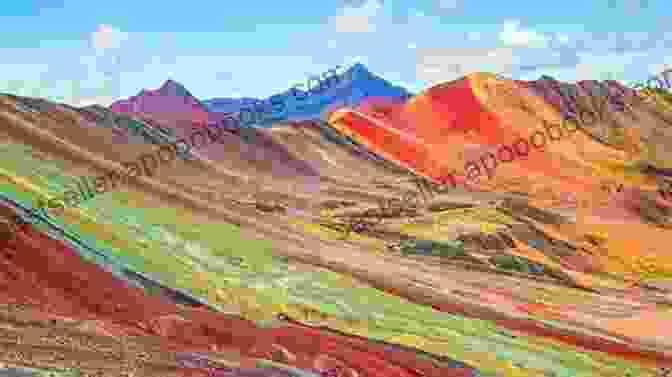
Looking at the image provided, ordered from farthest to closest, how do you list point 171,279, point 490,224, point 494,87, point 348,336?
1. point 494,87
2. point 490,224
3. point 171,279
4. point 348,336

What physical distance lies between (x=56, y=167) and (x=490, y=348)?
35718mm

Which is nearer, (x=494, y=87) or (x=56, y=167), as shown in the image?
(x=56, y=167)

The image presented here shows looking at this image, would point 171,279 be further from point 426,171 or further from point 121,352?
point 426,171

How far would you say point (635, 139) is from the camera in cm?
14888

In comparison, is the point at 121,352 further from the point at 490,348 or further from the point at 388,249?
the point at 388,249

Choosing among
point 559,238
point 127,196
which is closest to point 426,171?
point 559,238

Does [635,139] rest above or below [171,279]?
above

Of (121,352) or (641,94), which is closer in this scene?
(121,352)

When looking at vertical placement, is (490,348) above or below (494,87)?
below

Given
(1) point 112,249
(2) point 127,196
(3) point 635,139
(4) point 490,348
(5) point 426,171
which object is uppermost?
(3) point 635,139

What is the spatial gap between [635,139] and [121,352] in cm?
13955

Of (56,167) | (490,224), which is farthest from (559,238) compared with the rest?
(56,167)

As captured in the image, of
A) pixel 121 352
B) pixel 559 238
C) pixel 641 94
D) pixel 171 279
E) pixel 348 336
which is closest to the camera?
pixel 121 352

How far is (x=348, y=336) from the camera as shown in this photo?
36656 millimetres
